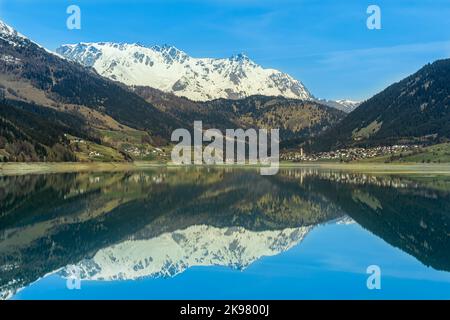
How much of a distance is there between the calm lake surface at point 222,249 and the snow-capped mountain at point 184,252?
4.3 inches

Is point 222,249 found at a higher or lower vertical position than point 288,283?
lower

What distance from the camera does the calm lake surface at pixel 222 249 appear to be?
83.6 ft

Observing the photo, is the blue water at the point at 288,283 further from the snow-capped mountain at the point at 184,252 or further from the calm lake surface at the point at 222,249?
the snow-capped mountain at the point at 184,252

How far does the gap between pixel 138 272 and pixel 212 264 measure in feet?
15.5

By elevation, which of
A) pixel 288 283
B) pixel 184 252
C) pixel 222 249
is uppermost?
pixel 288 283

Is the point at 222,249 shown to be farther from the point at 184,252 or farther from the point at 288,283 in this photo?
the point at 288,283

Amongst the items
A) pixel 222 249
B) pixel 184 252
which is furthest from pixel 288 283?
pixel 184 252

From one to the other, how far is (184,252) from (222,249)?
2.53 meters

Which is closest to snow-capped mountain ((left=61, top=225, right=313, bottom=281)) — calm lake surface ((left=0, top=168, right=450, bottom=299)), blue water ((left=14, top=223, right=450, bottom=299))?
calm lake surface ((left=0, top=168, right=450, bottom=299))

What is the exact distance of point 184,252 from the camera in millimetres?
37469

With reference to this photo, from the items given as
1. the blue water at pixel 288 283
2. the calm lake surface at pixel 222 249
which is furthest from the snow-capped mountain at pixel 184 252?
the blue water at pixel 288 283

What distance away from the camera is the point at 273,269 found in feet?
100
